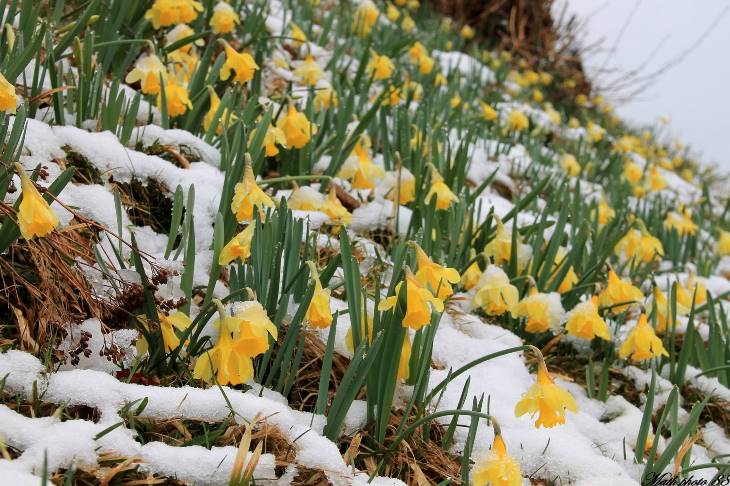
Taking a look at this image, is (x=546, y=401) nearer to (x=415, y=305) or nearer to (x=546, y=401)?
(x=546, y=401)

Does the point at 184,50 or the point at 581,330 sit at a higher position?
the point at 184,50

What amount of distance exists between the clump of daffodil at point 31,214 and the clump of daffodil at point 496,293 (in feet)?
3.86

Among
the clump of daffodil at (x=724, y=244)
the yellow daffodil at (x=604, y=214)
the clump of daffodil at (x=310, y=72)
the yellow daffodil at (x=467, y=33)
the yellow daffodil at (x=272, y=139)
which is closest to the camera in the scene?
the yellow daffodil at (x=272, y=139)

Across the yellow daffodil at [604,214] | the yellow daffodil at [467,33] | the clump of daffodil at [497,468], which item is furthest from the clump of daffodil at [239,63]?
the yellow daffodil at [467,33]

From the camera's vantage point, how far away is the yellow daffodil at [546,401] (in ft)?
4.75

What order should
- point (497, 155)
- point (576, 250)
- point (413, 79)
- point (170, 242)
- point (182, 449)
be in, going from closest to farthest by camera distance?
point (182, 449) < point (170, 242) < point (576, 250) < point (497, 155) < point (413, 79)

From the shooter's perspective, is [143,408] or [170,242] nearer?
→ [143,408]

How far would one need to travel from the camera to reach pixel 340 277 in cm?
200

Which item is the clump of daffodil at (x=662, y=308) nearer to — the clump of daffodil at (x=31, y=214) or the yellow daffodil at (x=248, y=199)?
the yellow daffodil at (x=248, y=199)

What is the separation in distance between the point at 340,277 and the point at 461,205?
1.76 ft

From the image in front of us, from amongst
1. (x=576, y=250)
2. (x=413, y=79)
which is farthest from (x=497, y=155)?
(x=576, y=250)

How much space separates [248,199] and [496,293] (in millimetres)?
771

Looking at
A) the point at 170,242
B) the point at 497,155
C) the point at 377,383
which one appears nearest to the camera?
the point at 377,383

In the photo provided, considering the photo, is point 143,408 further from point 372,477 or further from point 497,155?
point 497,155
